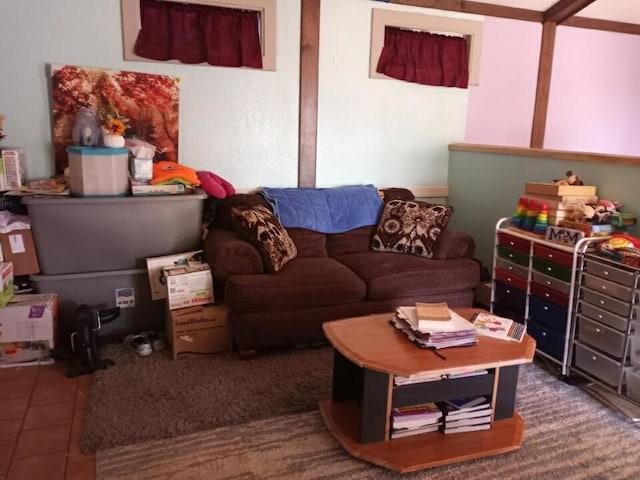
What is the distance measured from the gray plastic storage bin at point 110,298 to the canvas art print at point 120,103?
2.53ft

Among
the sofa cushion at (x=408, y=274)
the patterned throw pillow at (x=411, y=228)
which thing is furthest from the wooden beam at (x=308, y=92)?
the sofa cushion at (x=408, y=274)

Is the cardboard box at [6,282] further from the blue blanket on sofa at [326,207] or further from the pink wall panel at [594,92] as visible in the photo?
the pink wall panel at [594,92]

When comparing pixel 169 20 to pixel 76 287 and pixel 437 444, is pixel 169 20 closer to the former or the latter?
pixel 76 287

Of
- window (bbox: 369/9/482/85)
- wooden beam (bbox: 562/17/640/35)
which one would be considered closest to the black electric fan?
window (bbox: 369/9/482/85)

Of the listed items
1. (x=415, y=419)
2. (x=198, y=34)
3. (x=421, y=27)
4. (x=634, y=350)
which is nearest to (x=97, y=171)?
(x=198, y=34)

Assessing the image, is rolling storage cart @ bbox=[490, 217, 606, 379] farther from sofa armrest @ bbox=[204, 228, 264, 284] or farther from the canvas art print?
the canvas art print

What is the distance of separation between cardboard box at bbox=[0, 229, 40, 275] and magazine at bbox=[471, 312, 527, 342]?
2353 millimetres

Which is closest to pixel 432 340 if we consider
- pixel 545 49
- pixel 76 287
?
pixel 76 287

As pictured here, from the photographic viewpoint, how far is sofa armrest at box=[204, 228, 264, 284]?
2.85 metres

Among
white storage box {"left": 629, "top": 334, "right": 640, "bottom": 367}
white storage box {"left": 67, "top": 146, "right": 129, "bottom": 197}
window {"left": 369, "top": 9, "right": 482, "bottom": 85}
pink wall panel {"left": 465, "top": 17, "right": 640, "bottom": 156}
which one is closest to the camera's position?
white storage box {"left": 629, "top": 334, "right": 640, "bottom": 367}

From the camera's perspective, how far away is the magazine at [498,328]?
2.21 meters

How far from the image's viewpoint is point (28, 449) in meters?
2.07

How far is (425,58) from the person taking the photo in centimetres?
396

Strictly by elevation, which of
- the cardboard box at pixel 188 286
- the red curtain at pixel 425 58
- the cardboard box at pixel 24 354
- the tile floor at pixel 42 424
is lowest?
the tile floor at pixel 42 424
